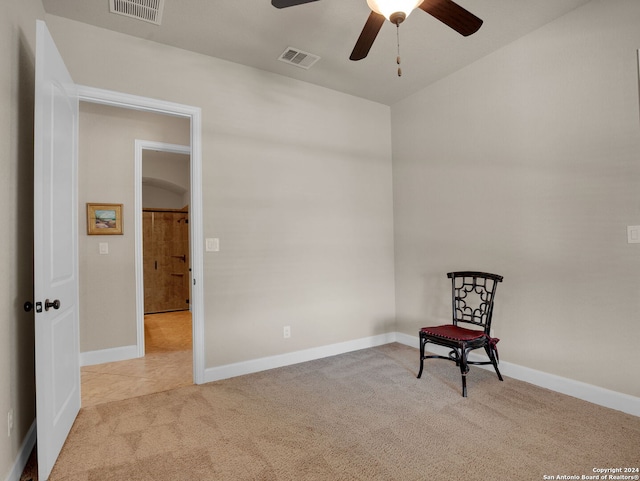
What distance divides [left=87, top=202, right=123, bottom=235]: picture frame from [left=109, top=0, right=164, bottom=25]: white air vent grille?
1.96 metres

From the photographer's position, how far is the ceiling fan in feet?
5.54

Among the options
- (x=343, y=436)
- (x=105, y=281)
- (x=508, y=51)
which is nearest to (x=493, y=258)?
(x=508, y=51)

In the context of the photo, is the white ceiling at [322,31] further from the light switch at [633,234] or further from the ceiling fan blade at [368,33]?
the light switch at [633,234]

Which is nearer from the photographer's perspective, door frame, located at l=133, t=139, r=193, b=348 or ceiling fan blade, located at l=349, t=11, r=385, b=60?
ceiling fan blade, located at l=349, t=11, r=385, b=60

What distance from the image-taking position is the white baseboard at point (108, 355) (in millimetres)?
3613

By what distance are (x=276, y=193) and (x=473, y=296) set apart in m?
2.08

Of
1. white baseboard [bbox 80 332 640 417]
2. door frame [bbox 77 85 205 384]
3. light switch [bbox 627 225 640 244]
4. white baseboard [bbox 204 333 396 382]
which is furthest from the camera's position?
white baseboard [bbox 204 333 396 382]

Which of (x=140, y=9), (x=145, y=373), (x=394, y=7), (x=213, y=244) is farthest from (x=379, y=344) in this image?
(x=140, y=9)

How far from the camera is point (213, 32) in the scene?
2.79 meters

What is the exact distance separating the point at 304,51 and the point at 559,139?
2.16 metres

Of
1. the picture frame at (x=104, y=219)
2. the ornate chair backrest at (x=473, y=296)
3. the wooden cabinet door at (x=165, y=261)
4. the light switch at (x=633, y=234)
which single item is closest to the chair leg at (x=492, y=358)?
the ornate chair backrest at (x=473, y=296)

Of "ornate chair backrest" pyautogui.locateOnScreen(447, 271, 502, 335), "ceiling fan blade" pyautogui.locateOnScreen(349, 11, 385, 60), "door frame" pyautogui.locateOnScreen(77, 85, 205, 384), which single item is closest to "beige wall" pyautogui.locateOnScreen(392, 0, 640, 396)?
"ornate chair backrest" pyautogui.locateOnScreen(447, 271, 502, 335)

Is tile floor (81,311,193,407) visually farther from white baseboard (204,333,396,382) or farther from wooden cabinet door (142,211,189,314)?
wooden cabinet door (142,211,189,314)

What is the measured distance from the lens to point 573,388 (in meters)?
2.63
